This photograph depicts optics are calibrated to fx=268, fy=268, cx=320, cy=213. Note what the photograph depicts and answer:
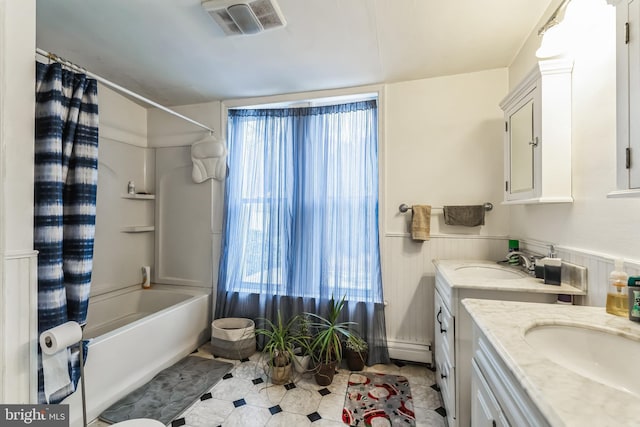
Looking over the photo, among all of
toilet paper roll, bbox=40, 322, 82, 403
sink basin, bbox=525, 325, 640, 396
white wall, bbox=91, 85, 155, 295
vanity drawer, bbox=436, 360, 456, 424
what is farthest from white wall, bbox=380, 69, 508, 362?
white wall, bbox=91, 85, 155, 295

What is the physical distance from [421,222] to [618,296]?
1.25 metres

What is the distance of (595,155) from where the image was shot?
1190mm

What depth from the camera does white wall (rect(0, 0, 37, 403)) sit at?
1.10 metres

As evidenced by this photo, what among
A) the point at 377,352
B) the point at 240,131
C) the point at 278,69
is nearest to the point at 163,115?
the point at 240,131

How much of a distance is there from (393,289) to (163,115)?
2938 millimetres

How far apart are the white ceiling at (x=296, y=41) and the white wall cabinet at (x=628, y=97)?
0.86 meters

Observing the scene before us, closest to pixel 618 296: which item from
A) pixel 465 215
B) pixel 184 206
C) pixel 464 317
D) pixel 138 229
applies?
pixel 464 317

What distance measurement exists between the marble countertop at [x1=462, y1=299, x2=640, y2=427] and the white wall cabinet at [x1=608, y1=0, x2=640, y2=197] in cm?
44

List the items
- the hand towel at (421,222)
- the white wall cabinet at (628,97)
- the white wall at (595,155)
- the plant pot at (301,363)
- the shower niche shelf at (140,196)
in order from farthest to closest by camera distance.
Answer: the shower niche shelf at (140,196)
the hand towel at (421,222)
the plant pot at (301,363)
the white wall at (595,155)
the white wall cabinet at (628,97)

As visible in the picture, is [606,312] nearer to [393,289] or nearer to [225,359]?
[393,289]

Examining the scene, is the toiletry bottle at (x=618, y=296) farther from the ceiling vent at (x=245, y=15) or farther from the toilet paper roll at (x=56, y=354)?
the toilet paper roll at (x=56, y=354)

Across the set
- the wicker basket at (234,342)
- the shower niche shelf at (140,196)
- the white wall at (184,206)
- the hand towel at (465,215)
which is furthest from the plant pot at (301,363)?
the shower niche shelf at (140,196)

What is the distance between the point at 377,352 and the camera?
2.21m

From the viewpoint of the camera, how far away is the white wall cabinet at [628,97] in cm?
77
